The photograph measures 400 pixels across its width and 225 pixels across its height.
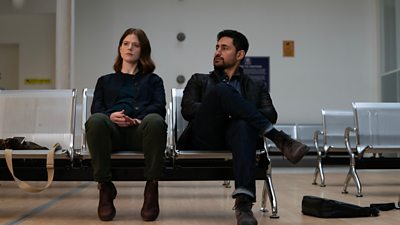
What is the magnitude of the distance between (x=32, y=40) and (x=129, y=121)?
687cm

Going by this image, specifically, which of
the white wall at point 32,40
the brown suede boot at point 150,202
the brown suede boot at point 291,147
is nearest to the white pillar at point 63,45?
the white wall at point 32,40

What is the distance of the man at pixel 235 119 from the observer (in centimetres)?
268

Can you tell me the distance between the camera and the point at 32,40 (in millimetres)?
9227

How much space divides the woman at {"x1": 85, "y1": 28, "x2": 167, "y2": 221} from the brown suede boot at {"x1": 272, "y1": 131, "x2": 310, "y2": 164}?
0.63m

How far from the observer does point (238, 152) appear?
272 cm

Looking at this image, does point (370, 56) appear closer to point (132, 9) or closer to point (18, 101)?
point (132, 9)

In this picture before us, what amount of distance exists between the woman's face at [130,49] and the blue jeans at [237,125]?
25.2 inches

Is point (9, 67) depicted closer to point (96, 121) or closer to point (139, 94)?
point (139, 94)

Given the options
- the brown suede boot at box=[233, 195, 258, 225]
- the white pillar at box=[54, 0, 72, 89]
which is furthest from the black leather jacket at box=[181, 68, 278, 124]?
the white pillar at box=[54, 0, 72, 89]

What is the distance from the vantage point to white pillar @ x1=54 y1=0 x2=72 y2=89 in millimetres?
8367

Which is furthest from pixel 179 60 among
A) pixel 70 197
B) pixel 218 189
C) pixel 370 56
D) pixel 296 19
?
pixel 70 197

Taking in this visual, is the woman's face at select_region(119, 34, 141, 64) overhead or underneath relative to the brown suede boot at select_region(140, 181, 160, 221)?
overhead

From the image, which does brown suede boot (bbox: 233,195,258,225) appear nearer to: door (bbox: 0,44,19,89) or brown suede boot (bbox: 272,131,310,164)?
brown suede boot (bbox: 272,131,310,164)

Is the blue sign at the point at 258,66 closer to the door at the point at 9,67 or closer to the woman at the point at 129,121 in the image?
the door at the point at 9,67
